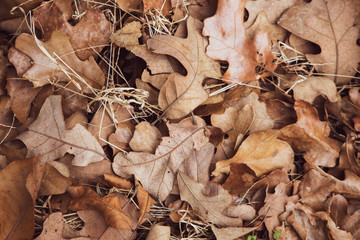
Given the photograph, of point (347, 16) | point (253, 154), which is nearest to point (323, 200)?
Answer: point (253, 154)

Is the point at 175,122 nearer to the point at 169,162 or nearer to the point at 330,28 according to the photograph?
the point at 169,162

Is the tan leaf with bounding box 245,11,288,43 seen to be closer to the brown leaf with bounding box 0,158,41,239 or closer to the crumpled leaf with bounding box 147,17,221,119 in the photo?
the crumpled leaf with bounding box 147,17,221,119

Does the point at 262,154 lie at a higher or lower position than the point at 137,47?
lower

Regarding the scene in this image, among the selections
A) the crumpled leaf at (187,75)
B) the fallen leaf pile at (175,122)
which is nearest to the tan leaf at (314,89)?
the fallen leaf pile at (175,122)

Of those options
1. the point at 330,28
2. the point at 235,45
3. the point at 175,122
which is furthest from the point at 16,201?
the point at 330,28

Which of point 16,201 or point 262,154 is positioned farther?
point 262,154

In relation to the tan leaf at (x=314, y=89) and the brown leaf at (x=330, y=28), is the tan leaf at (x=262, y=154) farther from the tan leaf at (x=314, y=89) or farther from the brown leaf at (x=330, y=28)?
the brown leaf at (x=330, y=28)

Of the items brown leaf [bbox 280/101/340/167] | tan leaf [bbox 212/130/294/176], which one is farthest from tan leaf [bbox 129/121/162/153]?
brown leaf [bbox 280/101/340/167]
